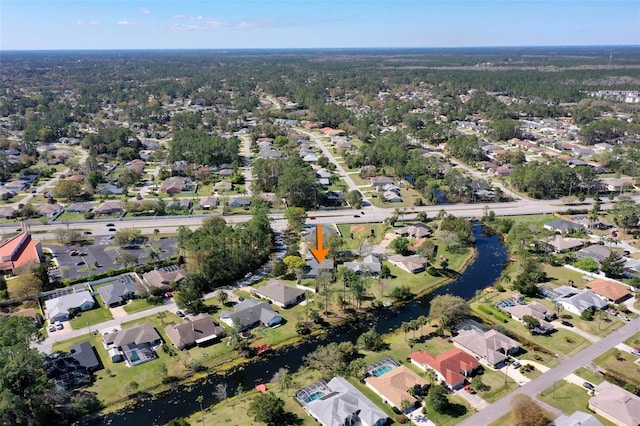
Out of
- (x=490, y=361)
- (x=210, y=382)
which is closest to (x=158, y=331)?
(x=210, y=382)

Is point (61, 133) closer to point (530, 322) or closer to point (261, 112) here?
point (261, 112)

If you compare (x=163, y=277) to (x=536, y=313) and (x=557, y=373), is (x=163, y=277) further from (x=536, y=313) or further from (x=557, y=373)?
(x=557, y=373)

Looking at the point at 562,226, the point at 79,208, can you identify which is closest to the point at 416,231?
the point at 562,226

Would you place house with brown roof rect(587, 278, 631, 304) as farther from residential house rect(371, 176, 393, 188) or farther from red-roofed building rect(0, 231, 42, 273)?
red-roofed building rect(0, 231, 42, 273)

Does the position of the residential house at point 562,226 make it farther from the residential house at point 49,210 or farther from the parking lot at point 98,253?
the residential house at point 49,210

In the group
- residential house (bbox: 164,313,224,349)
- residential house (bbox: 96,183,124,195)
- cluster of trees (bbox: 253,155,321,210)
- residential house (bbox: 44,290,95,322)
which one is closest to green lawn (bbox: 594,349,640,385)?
residential house (bbox: 164,313,224,349)

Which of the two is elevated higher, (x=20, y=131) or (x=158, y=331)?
→ (x=20, y=131)

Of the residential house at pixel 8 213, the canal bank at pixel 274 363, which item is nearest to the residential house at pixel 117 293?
the canal bank at pixel 274 363
